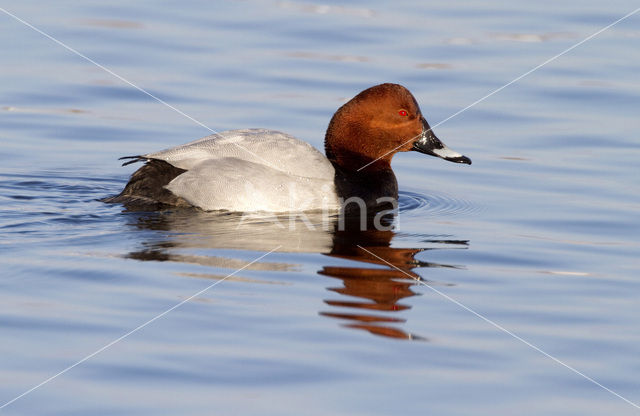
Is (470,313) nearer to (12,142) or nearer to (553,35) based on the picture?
(12,142)

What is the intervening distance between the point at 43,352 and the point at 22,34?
760cm

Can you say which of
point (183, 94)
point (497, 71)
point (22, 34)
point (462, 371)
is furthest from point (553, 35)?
point (462, 371)

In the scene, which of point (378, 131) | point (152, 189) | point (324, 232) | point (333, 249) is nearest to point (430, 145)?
point (378, 131)

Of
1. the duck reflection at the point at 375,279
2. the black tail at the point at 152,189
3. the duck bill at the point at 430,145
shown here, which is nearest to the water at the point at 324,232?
the duck reflection at the point at 375,279

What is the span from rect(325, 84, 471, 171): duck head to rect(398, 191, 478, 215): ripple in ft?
0.96

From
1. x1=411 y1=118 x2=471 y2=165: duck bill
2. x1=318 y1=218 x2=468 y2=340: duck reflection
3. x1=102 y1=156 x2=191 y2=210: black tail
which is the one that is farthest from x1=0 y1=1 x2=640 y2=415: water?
x1=411 y1=118 x2=471 y2=165: duck bill

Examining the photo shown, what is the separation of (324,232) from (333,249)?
40 cm

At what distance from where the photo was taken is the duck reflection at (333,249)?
5051mm

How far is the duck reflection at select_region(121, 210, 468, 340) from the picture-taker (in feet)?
16.6

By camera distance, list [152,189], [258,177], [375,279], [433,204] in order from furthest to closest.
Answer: [433,204] → [152,189] → [258,177] → [375,279]

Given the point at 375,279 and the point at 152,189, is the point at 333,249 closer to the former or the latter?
the point at 375,279

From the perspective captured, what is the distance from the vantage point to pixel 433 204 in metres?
7.51

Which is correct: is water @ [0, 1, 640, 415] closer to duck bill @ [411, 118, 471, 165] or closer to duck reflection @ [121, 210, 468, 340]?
duck reflection @ [121, 210, 468, 340]

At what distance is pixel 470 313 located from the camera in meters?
5.06
